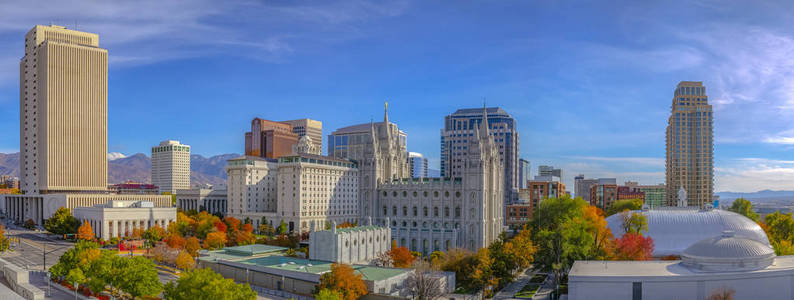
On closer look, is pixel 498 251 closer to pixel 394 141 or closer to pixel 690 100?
pixel 394 141

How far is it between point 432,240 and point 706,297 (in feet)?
231

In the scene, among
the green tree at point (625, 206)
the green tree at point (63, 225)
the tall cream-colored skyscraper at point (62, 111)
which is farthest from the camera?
the tall cream-colored skyscraper at point (62, 111)

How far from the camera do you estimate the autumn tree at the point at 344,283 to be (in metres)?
65.2

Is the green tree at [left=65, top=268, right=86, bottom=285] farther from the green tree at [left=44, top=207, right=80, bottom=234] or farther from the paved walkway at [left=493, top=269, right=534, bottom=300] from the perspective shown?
the green tree at [left=44, top=207, right=80, bottom=234]

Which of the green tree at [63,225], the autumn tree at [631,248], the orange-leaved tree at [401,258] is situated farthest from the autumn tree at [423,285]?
the green tree at [63,225]

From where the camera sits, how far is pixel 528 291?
8250 cm

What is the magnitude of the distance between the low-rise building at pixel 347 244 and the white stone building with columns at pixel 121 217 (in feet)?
224

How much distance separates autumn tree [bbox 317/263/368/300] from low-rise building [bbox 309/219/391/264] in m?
22.7

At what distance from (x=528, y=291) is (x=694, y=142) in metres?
140

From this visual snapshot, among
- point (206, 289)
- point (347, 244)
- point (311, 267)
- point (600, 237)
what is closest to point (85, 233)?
point (347, 244)

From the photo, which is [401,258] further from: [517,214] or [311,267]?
[517,214]

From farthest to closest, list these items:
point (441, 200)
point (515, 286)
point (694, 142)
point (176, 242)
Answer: point (694, 142)
point (441, 200)
point (176, 242)
point (515, 286)

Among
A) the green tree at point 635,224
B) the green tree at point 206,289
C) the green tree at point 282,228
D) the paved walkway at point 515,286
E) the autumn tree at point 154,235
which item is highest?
the green tree at point 635,224

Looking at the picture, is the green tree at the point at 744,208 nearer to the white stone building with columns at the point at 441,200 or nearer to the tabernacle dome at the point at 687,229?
the tabernacle dome at the point at 687,229
